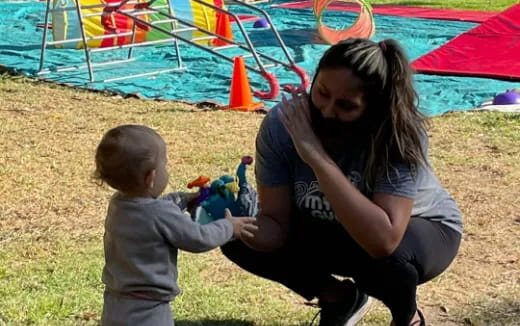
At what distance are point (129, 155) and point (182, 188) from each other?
2.49m

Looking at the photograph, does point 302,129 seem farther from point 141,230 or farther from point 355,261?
point 141,230

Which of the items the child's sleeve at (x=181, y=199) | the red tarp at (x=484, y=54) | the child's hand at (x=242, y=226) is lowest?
the red tarp at (x=484, y=54)

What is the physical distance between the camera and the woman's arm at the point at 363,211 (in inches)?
103

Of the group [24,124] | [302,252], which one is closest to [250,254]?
[302,252]

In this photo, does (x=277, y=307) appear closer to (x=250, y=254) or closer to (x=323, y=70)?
(x=250, y=254)

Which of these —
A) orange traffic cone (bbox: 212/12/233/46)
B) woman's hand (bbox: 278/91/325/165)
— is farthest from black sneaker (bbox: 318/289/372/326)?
orange traffic cone (bbox: 212/12/233/46)

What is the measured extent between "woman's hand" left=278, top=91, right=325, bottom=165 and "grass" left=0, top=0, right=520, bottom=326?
0.83 metres

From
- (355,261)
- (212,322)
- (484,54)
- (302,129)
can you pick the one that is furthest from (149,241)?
(484,54)

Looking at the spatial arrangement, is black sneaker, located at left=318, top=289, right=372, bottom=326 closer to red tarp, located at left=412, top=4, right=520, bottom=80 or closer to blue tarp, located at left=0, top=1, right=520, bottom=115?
blue tarp, located at left=0, top=1, right=520, bottom=115

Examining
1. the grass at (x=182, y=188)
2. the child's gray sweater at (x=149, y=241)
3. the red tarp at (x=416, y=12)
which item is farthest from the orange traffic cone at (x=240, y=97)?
the red tarp at (x=416, y=12)

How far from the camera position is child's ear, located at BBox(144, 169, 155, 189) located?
7.91 feet

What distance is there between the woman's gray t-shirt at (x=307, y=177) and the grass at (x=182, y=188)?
1.70 ft

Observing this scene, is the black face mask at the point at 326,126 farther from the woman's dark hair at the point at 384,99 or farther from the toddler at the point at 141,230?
the toddler at the point at 141,230

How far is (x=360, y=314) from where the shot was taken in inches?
122
